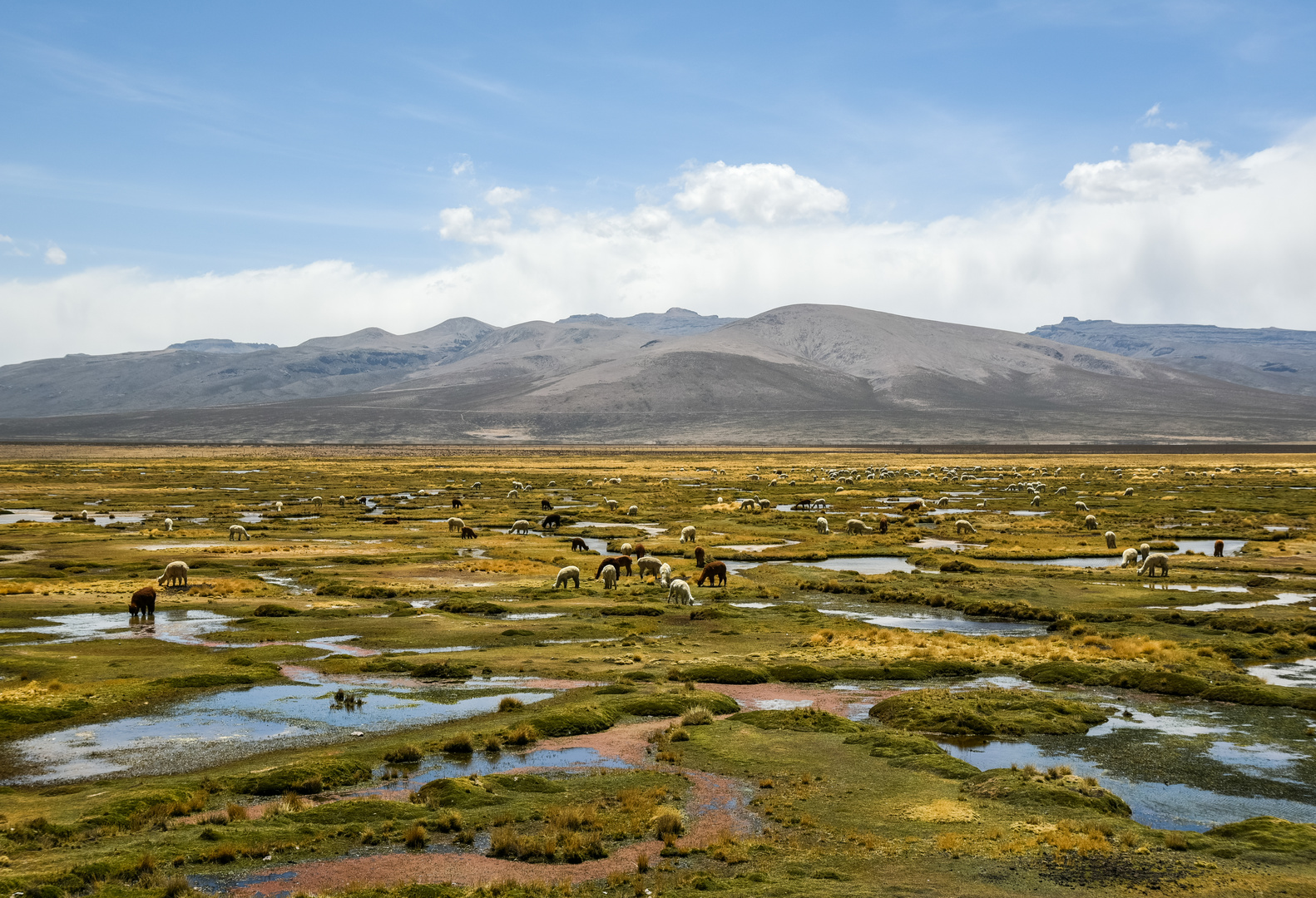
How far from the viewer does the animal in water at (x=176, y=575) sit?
41.0 metres

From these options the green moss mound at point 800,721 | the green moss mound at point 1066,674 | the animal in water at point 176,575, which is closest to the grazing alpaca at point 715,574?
the green moss mound at point 1066,674

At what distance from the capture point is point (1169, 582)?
43125 mm

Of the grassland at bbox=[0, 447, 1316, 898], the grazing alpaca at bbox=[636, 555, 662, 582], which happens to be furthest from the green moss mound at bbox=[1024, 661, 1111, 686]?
the grazing alpaca at bbox=[636, 555, 662, 582]

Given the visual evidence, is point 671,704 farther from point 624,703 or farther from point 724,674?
point 724,674

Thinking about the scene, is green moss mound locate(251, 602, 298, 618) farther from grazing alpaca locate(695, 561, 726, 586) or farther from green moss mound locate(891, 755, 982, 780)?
green moss mound locate(891, 755, 982, 780)

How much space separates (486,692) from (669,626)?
10.4 metres

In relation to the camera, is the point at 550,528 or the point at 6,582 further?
the point at 550,528

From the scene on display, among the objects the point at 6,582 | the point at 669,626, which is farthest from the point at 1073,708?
the point at 6,582

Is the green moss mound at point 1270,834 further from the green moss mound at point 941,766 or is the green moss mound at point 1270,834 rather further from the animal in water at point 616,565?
the animal in water at point 616,565

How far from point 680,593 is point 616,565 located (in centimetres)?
687

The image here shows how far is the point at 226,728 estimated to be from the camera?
21.8 metres

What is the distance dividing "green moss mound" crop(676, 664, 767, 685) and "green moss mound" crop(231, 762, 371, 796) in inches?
424

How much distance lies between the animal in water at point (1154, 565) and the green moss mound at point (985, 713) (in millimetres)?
22657

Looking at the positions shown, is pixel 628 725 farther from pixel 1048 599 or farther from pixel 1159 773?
pixel 1048 599
